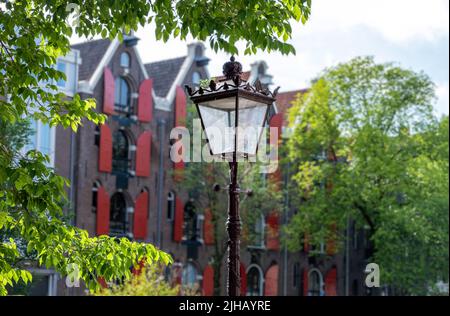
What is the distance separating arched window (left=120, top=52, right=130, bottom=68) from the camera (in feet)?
134

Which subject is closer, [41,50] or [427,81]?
[41,50]

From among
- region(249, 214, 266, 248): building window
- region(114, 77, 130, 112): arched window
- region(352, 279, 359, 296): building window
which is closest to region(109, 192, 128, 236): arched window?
region(114, 77, 130, 112): arched window

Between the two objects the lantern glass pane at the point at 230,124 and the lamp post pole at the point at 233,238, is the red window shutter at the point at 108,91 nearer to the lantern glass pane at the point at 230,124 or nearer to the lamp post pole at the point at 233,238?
the lantern glass pane at the point at 230,124

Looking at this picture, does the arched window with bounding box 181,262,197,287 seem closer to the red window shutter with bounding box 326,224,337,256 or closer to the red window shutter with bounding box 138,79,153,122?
the red window shutter with bounding box 326,224,337,256

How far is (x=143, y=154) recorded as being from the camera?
1633 inches

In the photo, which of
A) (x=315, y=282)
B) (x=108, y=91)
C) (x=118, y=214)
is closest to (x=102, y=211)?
(x=118, y=214)

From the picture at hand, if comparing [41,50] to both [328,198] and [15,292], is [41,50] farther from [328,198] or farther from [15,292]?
[328,198]

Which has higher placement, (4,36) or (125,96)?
(125,96)

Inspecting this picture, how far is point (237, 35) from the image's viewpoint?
9977mm

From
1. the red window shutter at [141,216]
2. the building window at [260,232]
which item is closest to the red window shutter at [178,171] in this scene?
the red window shutter at [141,216]

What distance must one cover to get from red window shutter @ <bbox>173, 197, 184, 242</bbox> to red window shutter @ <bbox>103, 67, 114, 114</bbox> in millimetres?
5892
